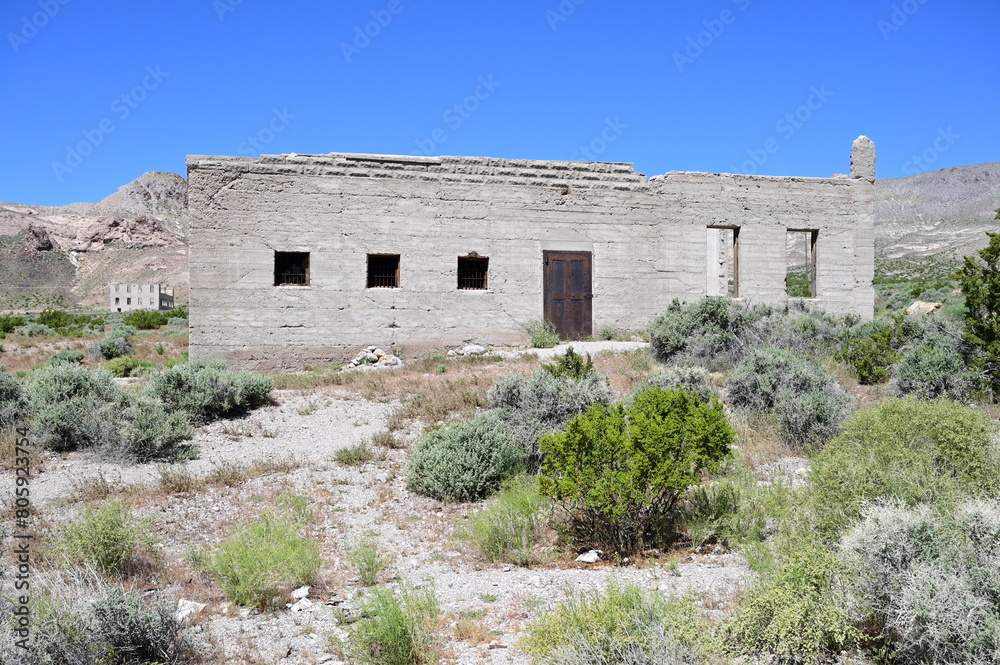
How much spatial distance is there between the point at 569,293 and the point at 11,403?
1097 cm

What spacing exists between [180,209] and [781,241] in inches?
4324

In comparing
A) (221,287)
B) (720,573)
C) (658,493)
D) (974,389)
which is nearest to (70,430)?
(221,287)

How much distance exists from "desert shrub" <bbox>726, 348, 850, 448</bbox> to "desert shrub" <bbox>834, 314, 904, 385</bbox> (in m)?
1.69

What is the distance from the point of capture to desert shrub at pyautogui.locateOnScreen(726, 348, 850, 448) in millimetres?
7973

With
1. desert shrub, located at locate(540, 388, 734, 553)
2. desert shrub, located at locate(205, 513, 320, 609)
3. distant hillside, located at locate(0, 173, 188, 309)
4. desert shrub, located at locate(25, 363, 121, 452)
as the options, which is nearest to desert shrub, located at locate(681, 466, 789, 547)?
desert shrub, located at locate(540, 388, 734, 553)

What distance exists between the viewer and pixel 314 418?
1004 centimetres

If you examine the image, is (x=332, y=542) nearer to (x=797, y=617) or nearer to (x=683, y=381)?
(x=797, y=617)

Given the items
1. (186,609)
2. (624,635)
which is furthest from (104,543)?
(624,635)

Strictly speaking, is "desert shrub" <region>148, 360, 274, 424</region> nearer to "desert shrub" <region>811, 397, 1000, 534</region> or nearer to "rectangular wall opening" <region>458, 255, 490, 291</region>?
"rectangular wall opening" <region>458, 255, 490, 291</region>

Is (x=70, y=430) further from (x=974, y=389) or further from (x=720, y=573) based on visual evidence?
(x=974, y=389)

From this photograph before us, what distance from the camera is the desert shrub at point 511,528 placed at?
17.2 ft

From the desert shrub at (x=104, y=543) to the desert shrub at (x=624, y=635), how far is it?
3.22 meters

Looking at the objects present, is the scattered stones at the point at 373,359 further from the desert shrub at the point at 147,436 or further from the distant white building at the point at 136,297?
the distant white building at the point at 136,297

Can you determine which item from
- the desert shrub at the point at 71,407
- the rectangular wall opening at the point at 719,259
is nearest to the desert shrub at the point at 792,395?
the desert shrub at the point at 71,407
